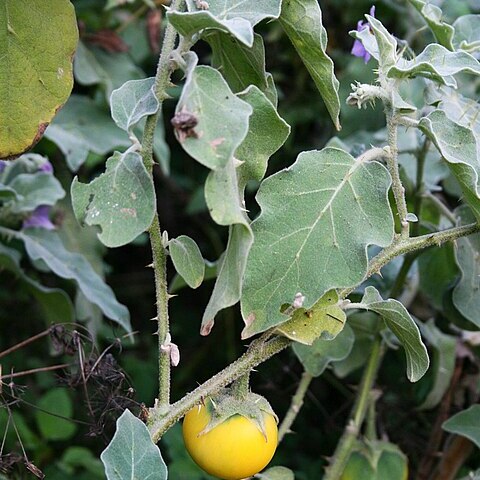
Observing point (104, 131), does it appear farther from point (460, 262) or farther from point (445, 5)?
point (445, 5)

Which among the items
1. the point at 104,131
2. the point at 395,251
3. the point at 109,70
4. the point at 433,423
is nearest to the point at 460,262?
the point at 395,251

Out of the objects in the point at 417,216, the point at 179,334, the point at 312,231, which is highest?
the point at 312,231

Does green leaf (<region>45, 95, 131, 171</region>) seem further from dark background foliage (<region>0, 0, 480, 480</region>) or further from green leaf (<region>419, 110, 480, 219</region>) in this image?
green leaf (<region>419, 110, 480, 219</region>)

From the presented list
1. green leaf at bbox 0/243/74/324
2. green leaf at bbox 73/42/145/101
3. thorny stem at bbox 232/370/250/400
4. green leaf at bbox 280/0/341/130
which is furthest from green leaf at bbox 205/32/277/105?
green leaf at bbox 73/42/145/101

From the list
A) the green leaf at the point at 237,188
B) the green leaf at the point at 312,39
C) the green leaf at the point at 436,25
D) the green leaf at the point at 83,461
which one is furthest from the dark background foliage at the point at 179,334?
the green leaf at the point at 436,25

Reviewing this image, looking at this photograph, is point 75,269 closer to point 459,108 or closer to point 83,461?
point 83,461

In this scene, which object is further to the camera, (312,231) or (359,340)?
(359,340)

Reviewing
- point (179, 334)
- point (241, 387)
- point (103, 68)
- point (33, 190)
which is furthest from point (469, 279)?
point (179, 334)
